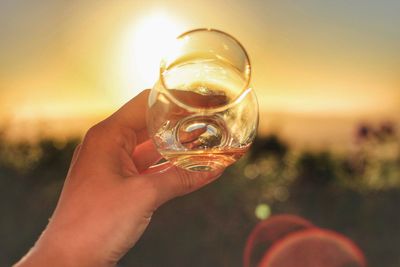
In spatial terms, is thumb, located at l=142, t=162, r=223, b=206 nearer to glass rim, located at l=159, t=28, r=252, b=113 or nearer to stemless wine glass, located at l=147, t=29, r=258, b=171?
stemless wine glass, located at l=147, t=29, r=258, b=171

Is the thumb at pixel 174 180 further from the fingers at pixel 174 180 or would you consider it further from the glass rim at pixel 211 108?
the glass rim at pixel 211 108

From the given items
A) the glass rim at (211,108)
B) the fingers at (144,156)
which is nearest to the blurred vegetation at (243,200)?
the fingers at (144,156)

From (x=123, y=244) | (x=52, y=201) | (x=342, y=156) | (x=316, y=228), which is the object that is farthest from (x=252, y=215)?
(x=123, y=244)

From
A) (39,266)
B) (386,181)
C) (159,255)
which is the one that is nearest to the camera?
(39,266)

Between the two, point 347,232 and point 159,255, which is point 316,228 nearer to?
point 347,232

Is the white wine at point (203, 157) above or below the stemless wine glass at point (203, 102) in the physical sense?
below

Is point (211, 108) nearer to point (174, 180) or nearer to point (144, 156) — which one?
point (174, 180)
